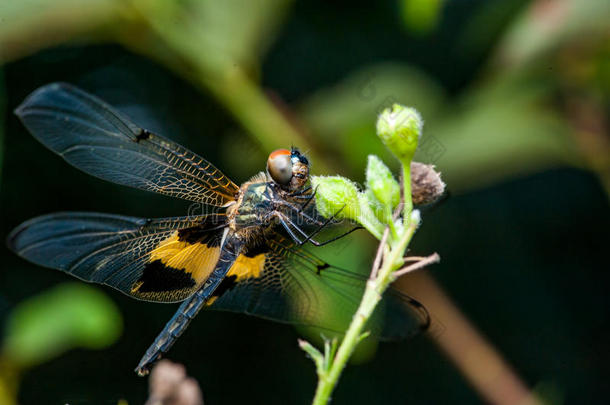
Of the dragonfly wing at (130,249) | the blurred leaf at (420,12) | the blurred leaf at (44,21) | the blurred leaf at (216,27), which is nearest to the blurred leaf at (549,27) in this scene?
the blurred leaf at (420,12)

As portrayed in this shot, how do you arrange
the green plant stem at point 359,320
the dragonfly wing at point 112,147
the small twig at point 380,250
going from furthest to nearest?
the dragonfly wing at point 112,147
the small twig at point 380,250
the green plant stem at point 359,320

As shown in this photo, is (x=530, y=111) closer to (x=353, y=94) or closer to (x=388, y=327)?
(x=353, y=94)

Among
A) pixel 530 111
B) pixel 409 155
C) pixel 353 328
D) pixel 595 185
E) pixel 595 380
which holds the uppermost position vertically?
pixel 595 185

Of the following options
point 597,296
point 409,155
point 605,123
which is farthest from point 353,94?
point 597,296

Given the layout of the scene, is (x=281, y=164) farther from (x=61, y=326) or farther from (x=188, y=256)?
(x=61, y=326)

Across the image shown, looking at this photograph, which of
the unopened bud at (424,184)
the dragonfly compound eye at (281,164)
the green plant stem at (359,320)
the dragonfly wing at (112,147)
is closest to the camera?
the green plant stem at (359,320)

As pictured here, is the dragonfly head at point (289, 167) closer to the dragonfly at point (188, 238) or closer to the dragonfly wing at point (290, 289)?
the dragonfly at point (188, 238)
